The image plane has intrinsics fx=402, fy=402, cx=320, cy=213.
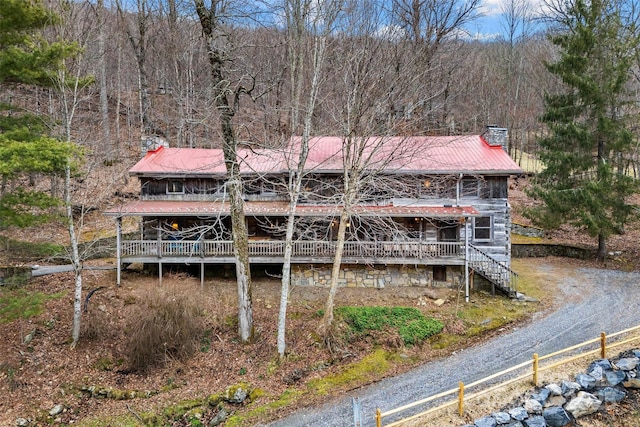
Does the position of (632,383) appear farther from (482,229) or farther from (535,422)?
(482,229)

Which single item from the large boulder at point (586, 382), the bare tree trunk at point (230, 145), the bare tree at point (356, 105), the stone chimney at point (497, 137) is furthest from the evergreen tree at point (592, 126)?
the bare tree trunk at point (230, 145)

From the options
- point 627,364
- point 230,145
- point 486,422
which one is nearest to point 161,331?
point 230,145

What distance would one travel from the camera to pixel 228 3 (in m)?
12.4

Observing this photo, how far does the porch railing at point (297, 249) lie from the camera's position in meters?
17.8

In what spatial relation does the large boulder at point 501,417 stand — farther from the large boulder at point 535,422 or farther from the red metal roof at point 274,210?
the red metal roof at point 274,210

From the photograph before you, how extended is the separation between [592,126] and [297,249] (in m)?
17.0

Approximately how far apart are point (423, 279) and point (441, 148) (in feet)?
23.3

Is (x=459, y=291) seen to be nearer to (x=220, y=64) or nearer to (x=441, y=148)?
(x=441, y=148)

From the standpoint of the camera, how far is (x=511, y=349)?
12.9m

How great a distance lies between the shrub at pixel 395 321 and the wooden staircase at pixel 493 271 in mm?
4164

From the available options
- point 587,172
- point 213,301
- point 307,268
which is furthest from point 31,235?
point 587,172

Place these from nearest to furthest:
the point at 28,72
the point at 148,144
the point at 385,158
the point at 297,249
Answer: the point at 28,72 → the point at 385,158 → the point at 297,249 → the point at 148,144

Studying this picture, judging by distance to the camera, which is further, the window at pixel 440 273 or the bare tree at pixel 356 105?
the window at pixel 440 273

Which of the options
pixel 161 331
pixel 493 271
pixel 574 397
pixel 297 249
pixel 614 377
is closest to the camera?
pixel 574 397
